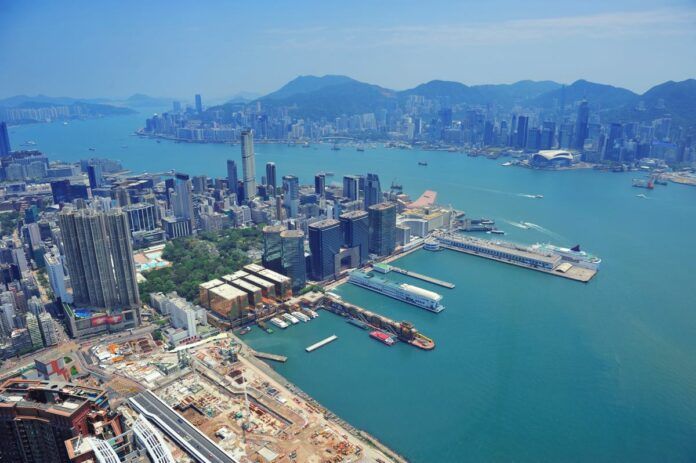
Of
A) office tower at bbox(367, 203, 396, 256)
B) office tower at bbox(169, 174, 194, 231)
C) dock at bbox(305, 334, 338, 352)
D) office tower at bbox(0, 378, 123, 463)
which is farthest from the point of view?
office tower at bbox(169, 174, 194, 231)

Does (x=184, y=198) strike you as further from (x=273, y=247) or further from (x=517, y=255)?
(x=517, y=255)

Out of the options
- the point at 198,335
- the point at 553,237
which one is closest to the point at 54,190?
the point at 198,335

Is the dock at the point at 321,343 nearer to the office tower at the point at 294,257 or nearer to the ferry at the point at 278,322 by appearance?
the ferry at the point at 278,322

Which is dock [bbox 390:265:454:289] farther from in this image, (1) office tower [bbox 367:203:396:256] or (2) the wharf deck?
(2) the wharf deck

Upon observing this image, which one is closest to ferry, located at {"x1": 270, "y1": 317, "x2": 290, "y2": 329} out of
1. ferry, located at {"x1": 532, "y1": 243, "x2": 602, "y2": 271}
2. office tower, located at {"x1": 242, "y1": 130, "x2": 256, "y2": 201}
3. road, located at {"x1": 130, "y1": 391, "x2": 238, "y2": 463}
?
road, located at {"x1": 130, "y1": 391, "x2": 238, "y2": 463}

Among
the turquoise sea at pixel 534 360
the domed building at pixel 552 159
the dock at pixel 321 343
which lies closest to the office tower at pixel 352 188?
the turquoise sea at pixel 534 360
